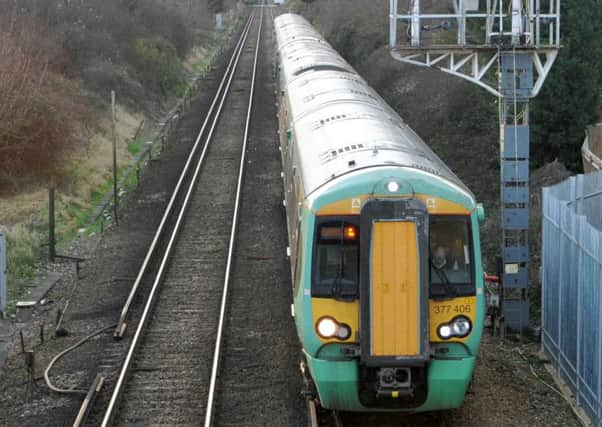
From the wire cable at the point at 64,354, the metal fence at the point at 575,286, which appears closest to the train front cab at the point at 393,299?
the metal fence at the point at 575,286

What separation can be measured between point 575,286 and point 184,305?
6.13m

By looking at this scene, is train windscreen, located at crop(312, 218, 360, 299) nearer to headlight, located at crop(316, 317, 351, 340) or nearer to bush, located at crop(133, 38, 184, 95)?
headlight, located at crop(316, 317, 351, 340)

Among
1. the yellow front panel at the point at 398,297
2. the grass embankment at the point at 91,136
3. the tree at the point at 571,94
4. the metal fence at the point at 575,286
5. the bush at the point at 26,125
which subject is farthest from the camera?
the bush at the point at 26,125

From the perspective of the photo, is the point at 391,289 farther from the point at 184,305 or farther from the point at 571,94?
the point at 571,94

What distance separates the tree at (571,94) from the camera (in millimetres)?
23281

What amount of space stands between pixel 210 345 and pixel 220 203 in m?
8.87

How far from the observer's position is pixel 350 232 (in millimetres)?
9547

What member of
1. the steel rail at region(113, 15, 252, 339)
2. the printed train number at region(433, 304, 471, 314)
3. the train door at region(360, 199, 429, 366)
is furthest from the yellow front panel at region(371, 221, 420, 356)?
the steel rail at region(113, 15, 252, 339)

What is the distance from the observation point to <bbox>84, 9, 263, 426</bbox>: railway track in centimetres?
1134

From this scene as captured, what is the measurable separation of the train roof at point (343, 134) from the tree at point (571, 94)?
6.29m

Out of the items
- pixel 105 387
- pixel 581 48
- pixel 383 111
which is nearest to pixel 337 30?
pixel 581 48

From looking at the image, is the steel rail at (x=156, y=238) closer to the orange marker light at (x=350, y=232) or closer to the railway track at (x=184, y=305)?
the railway track at (x=184, y=305)

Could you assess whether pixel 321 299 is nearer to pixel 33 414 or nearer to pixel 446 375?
pixel 446 375

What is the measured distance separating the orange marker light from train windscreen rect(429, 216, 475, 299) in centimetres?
73
